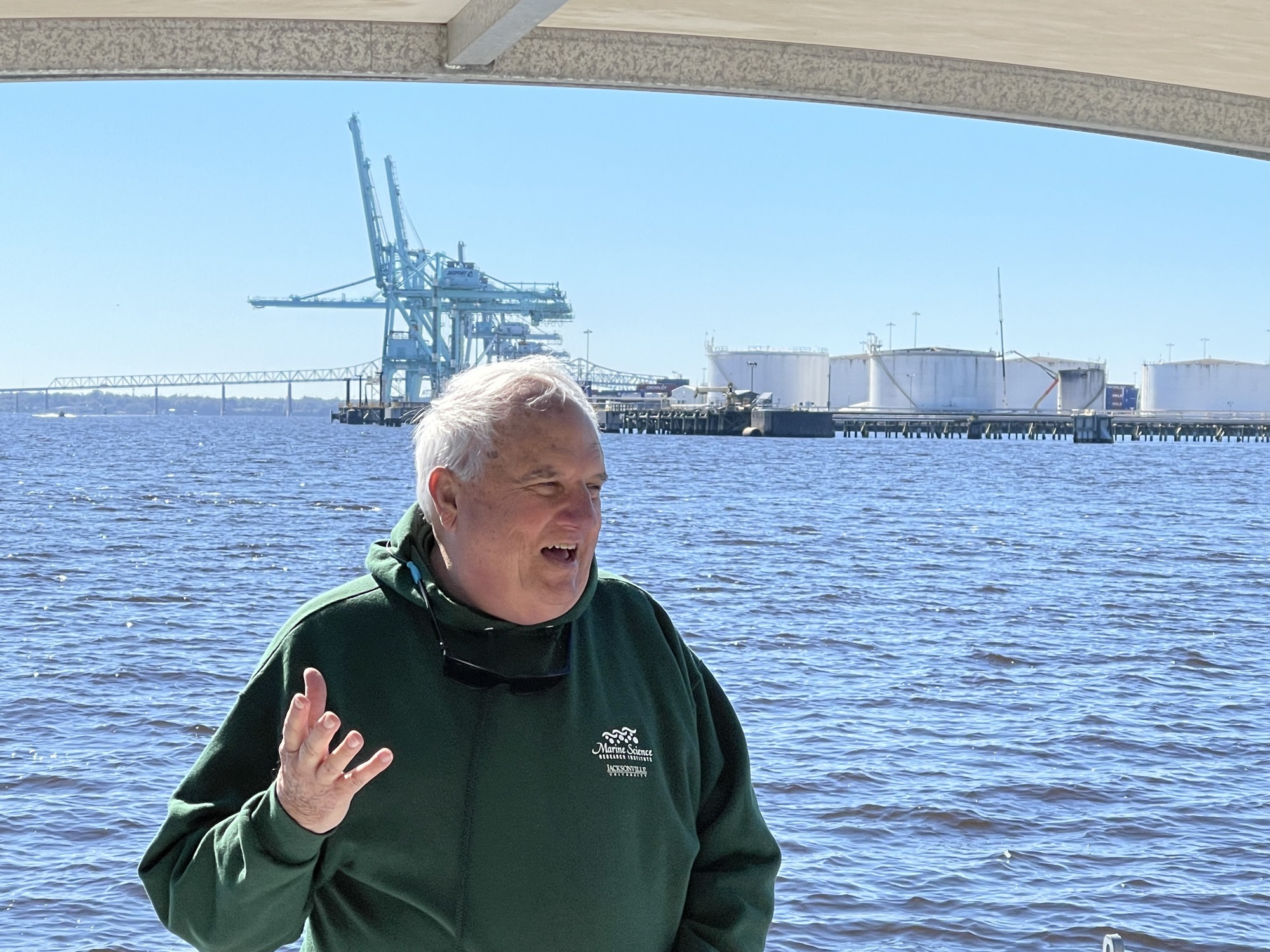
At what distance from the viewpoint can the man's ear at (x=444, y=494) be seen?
169 centimetres

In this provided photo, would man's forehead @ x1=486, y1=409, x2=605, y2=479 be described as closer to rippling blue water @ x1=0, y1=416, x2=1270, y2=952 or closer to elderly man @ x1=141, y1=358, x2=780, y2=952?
elderly man @ x1=141, y1=358, x2=780, y2=952

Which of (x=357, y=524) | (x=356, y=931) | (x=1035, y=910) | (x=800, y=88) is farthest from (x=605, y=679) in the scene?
(x=357, y=524)

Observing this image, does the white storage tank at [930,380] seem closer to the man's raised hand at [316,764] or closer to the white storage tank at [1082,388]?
the white storage tank at [1082,388]

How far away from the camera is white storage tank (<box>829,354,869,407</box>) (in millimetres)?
103625

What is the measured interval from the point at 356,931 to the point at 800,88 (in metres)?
1.77

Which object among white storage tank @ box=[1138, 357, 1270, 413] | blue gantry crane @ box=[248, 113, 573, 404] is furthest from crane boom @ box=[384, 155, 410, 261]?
white storage tank @ box=[1138, 357, 1270, 413]

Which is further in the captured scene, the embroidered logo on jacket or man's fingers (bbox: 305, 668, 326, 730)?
the embroidered logo on jacket

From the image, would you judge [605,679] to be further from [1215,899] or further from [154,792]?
[154,792]

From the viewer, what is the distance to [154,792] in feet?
22.7

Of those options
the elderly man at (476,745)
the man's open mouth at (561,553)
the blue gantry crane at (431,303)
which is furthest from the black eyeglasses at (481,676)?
the blue gantry crane at (431,303)

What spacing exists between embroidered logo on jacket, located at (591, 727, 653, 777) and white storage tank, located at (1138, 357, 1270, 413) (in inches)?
4014

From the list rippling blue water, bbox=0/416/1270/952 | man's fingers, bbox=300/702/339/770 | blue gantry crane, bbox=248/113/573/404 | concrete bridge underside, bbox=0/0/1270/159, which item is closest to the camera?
man's fingers, bbox=300/702/339/770

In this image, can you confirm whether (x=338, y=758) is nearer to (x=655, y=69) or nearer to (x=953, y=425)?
(x=655, y=69)

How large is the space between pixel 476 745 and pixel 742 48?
5.15 feet
